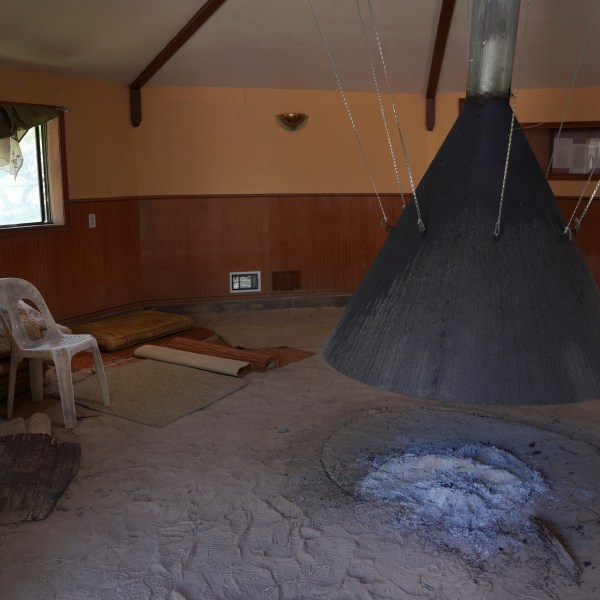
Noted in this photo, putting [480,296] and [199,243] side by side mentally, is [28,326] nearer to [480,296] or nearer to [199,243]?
[199,243]

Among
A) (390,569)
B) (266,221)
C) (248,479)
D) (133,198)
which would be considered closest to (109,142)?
(133,198)

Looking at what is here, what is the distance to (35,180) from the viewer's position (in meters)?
5.47

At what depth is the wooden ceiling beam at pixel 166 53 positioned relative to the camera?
4954 mm

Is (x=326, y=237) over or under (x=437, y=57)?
under

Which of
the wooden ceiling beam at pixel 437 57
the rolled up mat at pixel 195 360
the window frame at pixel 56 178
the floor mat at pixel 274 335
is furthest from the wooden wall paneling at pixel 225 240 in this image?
the wooden ceiling beam at pixel 437 57

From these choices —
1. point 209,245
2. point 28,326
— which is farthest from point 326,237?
point 28,326

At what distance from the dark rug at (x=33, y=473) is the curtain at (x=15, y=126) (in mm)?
2429

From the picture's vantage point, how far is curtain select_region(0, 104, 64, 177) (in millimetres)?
4957

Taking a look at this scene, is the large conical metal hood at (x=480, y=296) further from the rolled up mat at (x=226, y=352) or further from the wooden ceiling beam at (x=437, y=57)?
the wooden ceiling beam at (x=437, y=57)

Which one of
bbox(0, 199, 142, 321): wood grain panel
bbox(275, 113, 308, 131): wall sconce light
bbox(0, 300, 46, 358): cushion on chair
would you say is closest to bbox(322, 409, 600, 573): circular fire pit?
bbox(0, 300, 46, 358): cushion on chair

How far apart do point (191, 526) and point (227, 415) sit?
127cm

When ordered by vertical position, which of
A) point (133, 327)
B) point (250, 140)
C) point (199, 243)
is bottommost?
point (133, 327)

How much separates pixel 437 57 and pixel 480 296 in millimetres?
4045

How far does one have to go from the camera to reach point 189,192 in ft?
21.1
